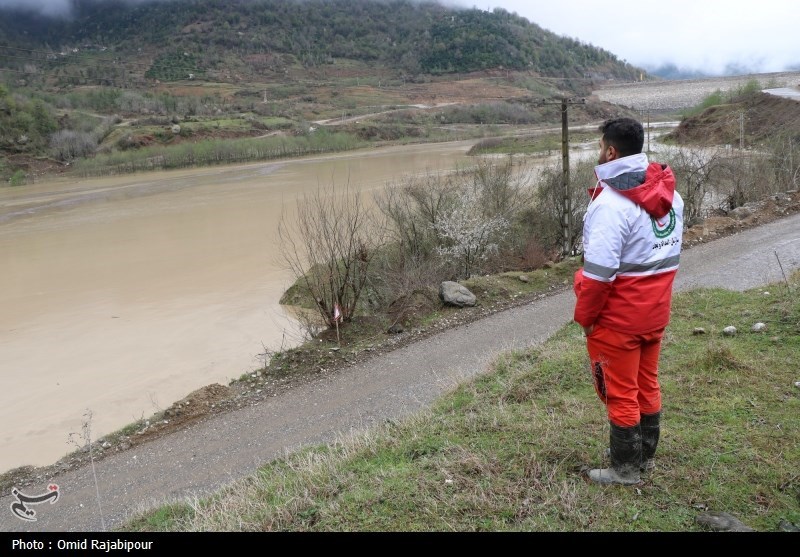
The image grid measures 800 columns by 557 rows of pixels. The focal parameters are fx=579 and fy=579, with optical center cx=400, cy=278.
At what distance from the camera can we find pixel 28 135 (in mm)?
66812

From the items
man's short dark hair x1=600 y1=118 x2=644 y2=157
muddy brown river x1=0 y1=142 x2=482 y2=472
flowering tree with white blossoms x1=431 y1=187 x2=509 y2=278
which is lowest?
muddy brown river x1=0 y1=142 x2=482 y2=472

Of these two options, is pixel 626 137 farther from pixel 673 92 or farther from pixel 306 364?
pixel 673 92

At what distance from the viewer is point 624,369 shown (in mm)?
3123

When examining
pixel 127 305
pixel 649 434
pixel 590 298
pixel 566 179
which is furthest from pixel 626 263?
pixel 127 305

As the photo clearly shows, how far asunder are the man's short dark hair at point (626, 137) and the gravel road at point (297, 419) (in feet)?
12.9

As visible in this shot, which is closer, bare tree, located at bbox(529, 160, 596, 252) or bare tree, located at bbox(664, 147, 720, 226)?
bare tree, located at bbox(529, 160, 596, 252)

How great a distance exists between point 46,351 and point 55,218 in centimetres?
2259

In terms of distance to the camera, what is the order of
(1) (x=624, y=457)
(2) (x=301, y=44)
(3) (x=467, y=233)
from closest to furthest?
1. (1) (x=624, y=457)
2. (3) (x=467, y=233)
3. (2) (x=301, y=44)

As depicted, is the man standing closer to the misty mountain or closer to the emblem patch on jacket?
the emblem patch on jacket

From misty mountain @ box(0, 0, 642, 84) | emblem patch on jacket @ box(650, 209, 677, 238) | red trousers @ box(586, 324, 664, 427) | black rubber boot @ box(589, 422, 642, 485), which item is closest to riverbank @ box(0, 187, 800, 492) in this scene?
black rubber boot @ box(589, 422, 642, 485)

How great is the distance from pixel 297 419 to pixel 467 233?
32.1 feet

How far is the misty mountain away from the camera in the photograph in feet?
468
